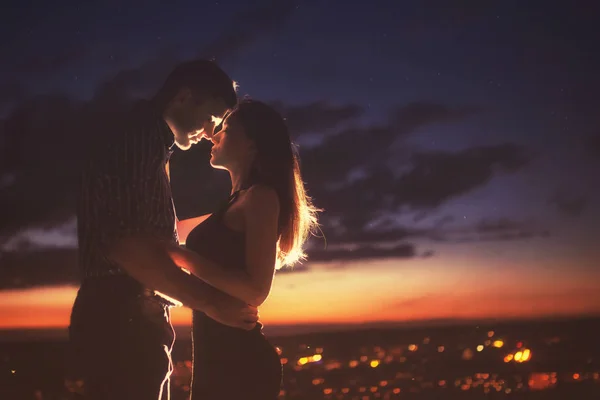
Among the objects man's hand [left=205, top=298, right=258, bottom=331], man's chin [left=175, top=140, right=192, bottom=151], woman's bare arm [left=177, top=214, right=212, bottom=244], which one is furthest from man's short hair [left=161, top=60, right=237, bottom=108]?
woman's bare arm [left=177, top=214, right=212, bottom=244]

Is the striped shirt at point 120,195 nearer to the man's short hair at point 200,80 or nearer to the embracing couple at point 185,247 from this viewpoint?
the embracing couple at point 185,247

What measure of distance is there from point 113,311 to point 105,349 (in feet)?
0.39

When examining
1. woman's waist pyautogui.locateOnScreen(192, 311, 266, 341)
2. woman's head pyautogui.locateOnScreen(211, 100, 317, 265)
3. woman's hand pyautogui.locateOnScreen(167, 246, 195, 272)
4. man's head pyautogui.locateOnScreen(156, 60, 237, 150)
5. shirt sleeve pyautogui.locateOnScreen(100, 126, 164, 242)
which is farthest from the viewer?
woman's head pyautogui.locateOnScreen(211, 100, 317, 265)

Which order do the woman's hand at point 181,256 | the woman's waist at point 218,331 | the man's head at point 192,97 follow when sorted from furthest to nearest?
the woman's waist at point 218,331 → the man's head at point 192,97 → the woman's hand at point 181,256

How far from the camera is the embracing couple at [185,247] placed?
1.94 metres

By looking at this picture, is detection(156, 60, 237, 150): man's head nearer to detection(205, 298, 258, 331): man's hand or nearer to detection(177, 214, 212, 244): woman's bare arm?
detection(205, 298, 258, 331): man's hand

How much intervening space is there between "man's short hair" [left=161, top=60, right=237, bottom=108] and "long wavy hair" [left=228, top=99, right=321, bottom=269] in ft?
0.72

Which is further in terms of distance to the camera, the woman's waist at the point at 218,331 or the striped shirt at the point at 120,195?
the woman's waist at the point at 218,331

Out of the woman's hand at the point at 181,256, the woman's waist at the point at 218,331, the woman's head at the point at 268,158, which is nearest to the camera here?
the woman's hand at the point at 181,256

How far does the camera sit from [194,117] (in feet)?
7.32

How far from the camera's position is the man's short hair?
7.29 feet

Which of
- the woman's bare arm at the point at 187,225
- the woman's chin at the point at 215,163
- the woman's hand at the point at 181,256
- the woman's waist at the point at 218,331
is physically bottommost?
the woman's waist at the point at 218,331

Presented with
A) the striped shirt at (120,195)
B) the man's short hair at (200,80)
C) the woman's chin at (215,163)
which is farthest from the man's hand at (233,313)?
the man's short hair at (200,80)

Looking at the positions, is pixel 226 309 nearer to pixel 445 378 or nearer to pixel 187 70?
pixel 187 70
